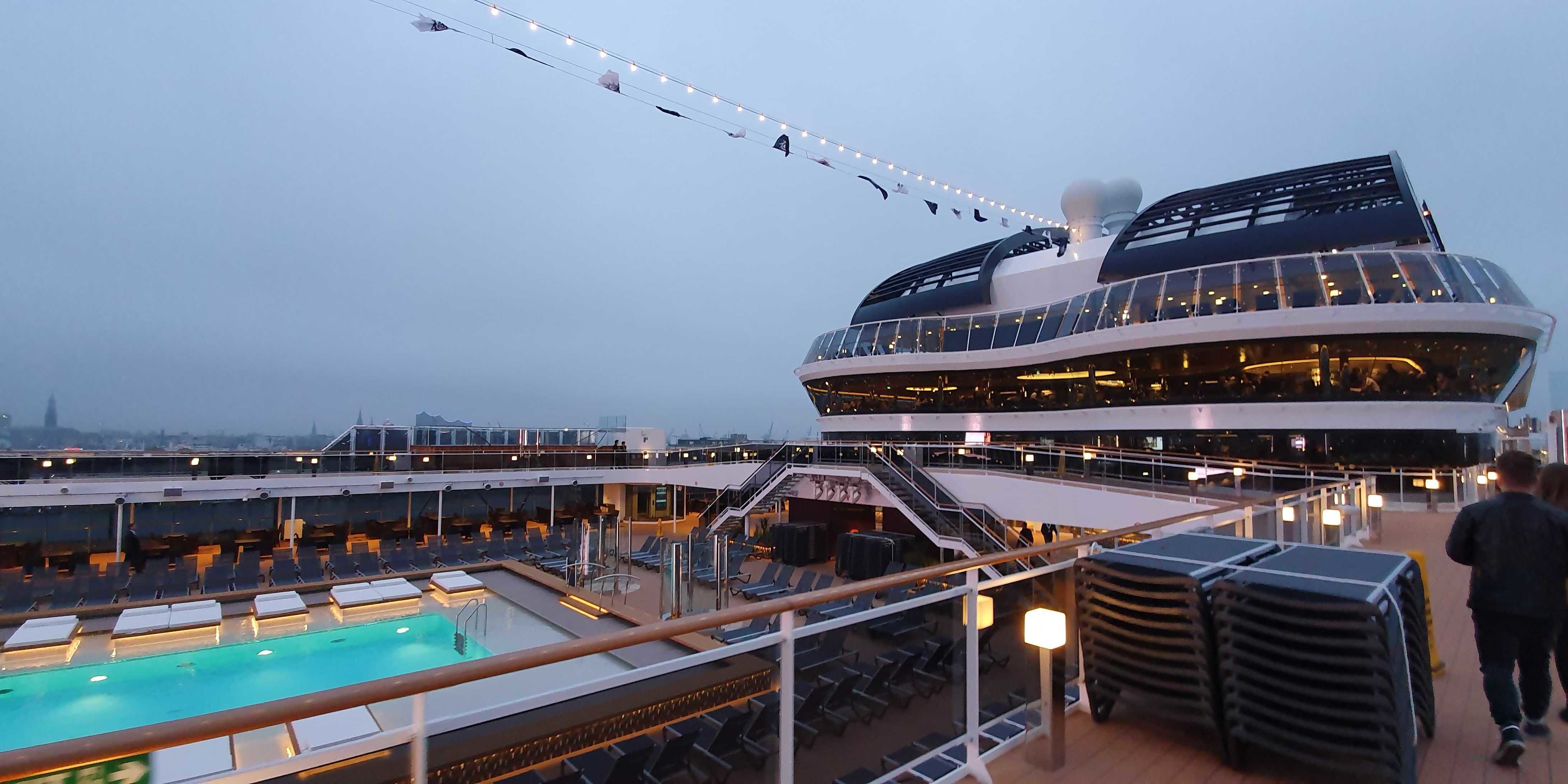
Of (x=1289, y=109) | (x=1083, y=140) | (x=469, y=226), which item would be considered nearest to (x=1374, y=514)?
(x=469, y=226)

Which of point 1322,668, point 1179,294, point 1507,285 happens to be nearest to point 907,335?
point 1179,294

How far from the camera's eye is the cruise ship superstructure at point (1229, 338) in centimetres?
1722

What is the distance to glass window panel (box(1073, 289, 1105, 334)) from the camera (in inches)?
887

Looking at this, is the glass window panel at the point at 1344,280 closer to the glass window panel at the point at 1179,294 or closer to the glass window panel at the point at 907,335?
the glass window panel at the point at 1179,294

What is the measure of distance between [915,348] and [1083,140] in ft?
273

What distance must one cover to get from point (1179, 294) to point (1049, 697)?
2061 cm

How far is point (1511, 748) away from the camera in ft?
10.3

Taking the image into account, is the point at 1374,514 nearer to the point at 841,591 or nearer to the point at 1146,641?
the point at 1146,641

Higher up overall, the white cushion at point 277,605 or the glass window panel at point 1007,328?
the glass window panel at point 1007,328

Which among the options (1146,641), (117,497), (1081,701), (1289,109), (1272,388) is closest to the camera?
(1146,641)

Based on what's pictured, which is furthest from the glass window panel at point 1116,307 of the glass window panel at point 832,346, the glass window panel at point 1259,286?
the glass window panel at point 832,346

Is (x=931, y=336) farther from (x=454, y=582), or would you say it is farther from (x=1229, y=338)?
(x=454, y=582)

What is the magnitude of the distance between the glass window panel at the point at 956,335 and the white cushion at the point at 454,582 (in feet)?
62.7

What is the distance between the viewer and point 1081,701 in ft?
12.3
